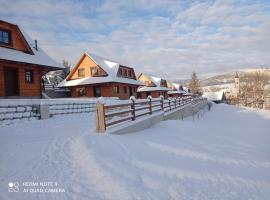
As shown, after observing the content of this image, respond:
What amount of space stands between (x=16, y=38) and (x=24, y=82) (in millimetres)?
3225

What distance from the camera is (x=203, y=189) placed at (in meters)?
5.23

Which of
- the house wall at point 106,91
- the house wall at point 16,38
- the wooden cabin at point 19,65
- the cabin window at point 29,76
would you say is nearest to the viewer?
the wooden cabin at point 19,65

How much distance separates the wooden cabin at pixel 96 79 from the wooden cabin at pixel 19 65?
10590 millimetres

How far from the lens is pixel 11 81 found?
1827 cm

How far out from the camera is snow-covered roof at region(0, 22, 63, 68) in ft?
54.5

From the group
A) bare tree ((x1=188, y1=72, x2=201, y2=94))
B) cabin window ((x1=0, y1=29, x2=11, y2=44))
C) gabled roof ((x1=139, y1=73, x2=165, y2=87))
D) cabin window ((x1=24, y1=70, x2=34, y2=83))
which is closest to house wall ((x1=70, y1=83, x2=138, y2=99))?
cabin window ((x1=24, y1=70, x2=34, y2=83))

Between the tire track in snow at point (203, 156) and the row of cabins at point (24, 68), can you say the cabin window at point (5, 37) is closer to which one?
the row of cabins at point (24, 68)

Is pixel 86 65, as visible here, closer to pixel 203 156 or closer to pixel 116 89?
pixel 116 89

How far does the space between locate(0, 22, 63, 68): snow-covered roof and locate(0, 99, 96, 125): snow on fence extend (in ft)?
17.0

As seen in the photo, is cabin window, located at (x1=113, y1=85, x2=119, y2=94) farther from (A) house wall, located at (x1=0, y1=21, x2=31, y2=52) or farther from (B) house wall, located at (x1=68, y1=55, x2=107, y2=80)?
(A) house wall, located at (x1=0, y1=21, x2=31, y2=52)

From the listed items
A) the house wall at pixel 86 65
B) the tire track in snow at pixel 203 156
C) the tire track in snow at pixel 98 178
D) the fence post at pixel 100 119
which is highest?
the house wall at pixel 86 65

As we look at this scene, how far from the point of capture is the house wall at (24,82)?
55.7 ft

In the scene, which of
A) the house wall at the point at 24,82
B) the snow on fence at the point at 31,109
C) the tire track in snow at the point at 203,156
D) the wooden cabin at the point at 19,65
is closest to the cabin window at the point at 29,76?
the wooden cabin at the point at 19,65

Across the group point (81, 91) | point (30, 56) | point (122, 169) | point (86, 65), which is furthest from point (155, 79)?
point (122, 169)
